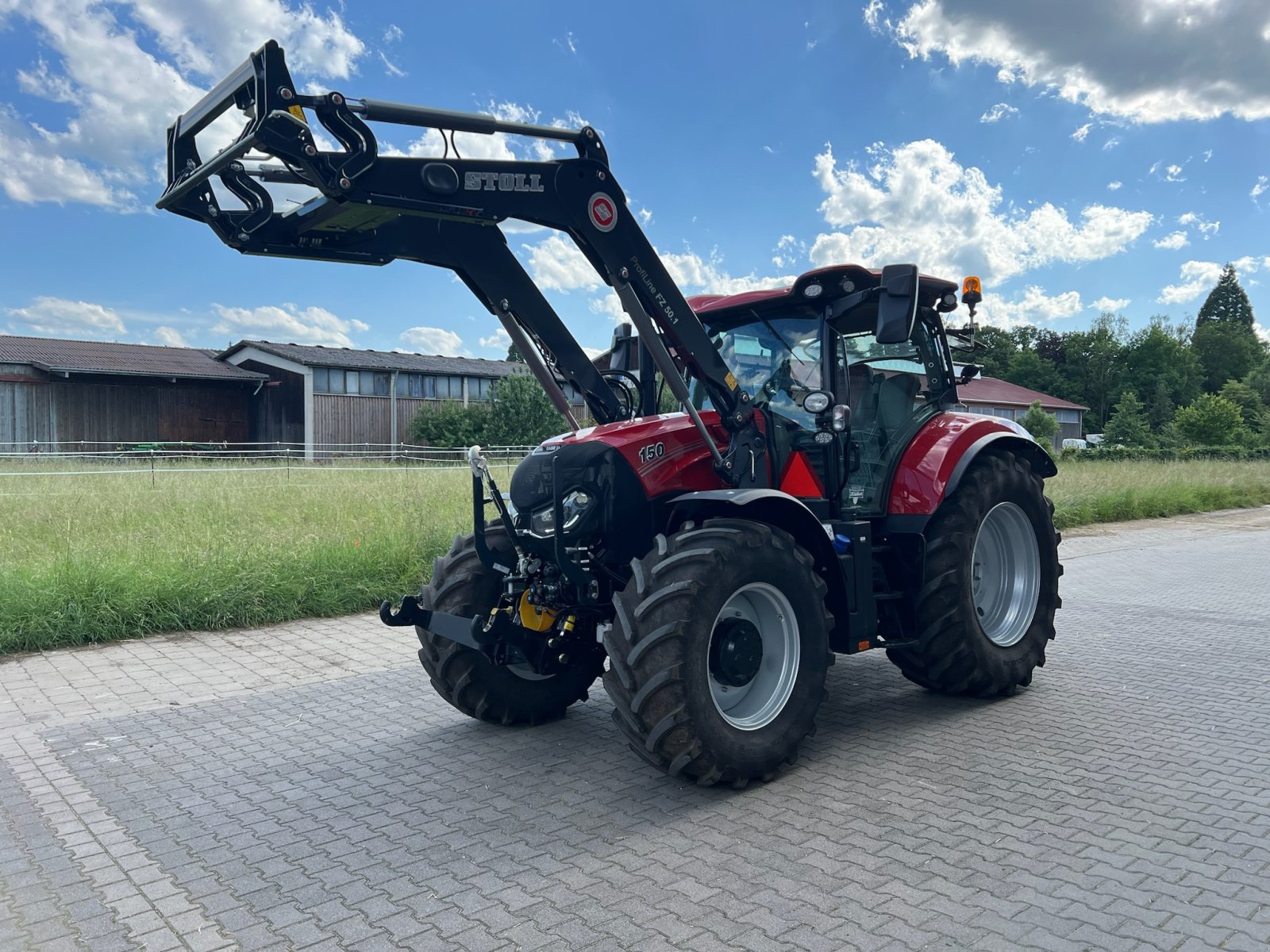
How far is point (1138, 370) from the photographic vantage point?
266 ft

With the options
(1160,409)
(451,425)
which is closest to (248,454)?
(451,425)

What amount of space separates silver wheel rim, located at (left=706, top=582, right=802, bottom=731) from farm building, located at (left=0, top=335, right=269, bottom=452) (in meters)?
35.0

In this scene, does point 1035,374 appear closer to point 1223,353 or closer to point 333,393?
point 1223,353

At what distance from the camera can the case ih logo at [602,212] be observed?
15.1ft

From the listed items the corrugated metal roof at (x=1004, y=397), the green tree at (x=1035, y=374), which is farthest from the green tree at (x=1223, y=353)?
the corrugated metal roof at (x=1004, y=397)

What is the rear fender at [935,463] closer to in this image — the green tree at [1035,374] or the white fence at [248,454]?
the white fence at [248,454]

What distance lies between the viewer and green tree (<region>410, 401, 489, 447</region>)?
132 feet

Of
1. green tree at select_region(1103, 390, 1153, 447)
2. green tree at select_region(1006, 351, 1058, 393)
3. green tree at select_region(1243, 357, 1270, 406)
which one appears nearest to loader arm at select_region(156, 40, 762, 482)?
green tree at select_region(1103, 390, 1153, 447)

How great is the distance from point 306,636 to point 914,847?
5727 millimetres

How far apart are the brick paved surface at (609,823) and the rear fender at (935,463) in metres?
1.16

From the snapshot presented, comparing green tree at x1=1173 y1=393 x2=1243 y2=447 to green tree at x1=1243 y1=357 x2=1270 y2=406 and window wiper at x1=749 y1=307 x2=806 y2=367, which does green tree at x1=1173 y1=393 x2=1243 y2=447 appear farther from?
window wiper at x1=749 y1=307 x2=806 y2=367

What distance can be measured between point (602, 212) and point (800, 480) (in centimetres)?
183

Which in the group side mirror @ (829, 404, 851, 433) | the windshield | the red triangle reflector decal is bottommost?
the red triangle reflector decal

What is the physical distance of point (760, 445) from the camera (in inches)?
202
